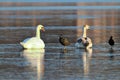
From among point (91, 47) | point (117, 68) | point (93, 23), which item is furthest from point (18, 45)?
point (93, 23)

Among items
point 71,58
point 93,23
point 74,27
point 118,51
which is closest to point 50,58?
point 71,58

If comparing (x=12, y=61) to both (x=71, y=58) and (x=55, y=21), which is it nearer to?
(x=71, y=58)

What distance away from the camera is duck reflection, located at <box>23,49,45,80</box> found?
1920 centimetres

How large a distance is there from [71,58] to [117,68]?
3235 millimetres

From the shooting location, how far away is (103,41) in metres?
29.3

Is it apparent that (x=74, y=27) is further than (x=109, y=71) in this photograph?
Yes

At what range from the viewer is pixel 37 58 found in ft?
74.5

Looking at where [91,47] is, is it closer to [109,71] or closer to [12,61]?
[12,61]

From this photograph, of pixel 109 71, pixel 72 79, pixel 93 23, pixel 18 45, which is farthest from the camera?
pixel 93 23

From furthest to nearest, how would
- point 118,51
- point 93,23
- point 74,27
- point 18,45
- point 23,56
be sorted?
point 93,23 < point 74,27 < point 18,45 < point 118,51 < point 23,56

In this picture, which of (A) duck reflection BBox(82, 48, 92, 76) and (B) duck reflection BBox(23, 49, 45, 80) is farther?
(A) duck reflection BBox(82, 48, 92, 76)

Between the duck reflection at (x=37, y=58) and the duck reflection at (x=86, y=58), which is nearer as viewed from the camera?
the duck reflection at (x=37, y=58)

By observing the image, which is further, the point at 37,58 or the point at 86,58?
the point at 37,58

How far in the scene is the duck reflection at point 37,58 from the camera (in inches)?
756
